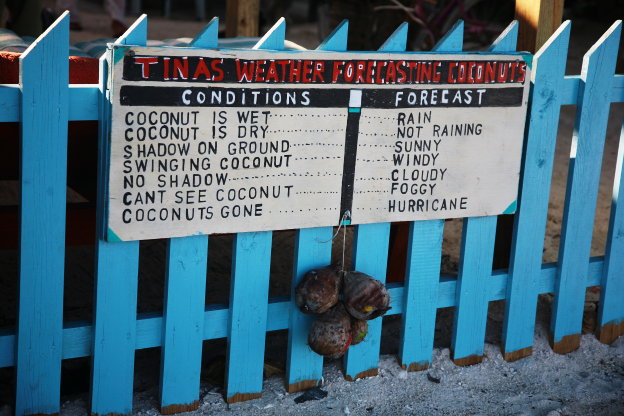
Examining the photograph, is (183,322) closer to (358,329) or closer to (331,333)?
(331,333)

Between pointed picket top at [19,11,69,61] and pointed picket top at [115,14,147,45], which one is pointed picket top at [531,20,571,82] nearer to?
pointed picket top at [115,14,147,45]

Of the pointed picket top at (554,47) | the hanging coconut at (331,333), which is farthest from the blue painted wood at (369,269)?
the pointed picket top at (554,47)

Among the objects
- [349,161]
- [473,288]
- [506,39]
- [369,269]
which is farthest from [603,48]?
[369,269]

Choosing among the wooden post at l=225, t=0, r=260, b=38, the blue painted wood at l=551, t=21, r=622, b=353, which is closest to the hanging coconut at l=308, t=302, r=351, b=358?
the blue painted wood at l=551, t=21, r=622, b=353

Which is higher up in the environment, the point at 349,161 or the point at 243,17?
the point at 243,17

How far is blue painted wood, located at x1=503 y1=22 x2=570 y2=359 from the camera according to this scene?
3289mm

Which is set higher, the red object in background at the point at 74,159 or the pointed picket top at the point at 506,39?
the pointed picket top at the point at 506,39

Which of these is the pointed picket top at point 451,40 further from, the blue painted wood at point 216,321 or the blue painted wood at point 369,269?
the blue painted wood at point 216,321

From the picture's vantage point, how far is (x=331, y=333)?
3.00 meters

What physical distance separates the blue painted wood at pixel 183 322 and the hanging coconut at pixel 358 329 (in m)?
0.56

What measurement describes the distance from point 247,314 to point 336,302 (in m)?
0.33

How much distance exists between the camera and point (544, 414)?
3223 mm

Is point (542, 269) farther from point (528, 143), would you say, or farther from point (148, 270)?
point (148, 270)

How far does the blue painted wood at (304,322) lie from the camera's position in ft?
10.1
